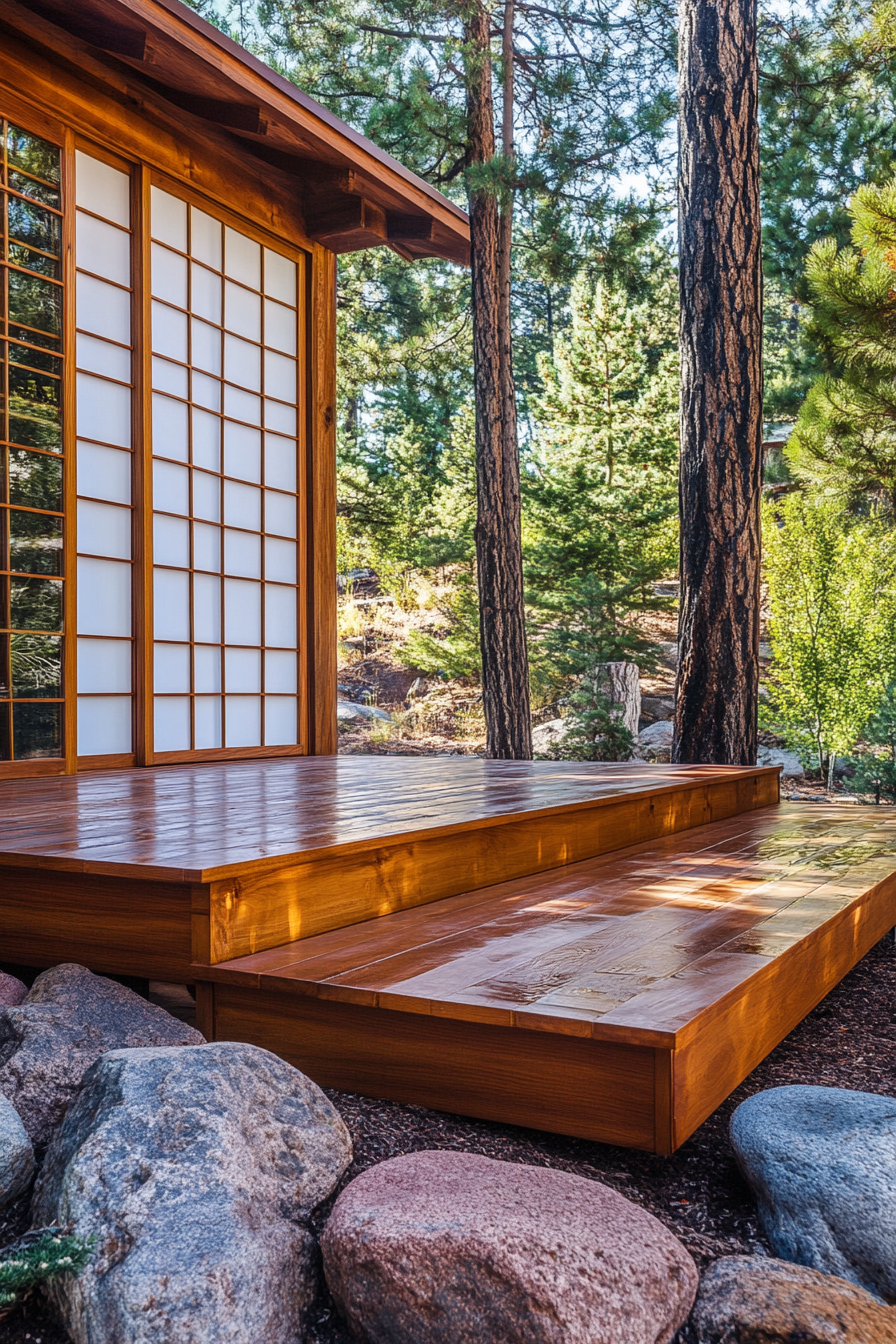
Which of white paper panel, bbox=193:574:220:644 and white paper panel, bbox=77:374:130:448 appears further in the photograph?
white paper panel, bbox=193:574:220:644

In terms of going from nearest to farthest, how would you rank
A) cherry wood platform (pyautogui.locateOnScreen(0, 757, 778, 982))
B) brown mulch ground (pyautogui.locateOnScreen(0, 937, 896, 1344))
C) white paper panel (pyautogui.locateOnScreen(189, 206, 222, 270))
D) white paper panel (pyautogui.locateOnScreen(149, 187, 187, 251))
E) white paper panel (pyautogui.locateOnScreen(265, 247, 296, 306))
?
brown mulch ground (pyautogui.locateOnScreen(0, 937, 896, 1344)), cherry wood platform (pyautogui.locateOnScreen(0, 757, 778, 982)), white paper panel (pyautogui.locateOnScreen(149, 187, 187, 251)), white paper panel (pyautogui.locateOnScreen(189, 206, 222, 270)), white paper panel (pyautogui.locateOnScreen(265, 247, 296, 306))

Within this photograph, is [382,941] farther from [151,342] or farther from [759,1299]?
[151,342]

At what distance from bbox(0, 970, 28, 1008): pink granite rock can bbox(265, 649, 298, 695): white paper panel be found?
2.97m

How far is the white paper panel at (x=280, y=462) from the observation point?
4.94m

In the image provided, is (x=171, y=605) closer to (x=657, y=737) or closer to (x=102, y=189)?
(x=102, y=189)

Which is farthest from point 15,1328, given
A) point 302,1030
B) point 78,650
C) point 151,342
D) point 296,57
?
point 296,57

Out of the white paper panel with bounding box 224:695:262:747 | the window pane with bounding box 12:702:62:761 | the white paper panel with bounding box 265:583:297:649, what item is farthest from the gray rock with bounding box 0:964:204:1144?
the white paper panel with bounding box 265:583:297:649

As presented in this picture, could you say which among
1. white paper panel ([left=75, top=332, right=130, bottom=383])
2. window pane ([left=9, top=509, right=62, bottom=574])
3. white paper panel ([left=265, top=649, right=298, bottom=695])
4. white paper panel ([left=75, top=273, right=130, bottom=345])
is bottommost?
white paper panel ([left=265, top=649, right=298, bottom=695])

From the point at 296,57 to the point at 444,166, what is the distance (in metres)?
1.40

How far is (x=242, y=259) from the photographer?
469 cm

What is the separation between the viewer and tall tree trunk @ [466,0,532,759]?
6.79 metres

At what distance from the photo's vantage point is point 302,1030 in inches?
66.6

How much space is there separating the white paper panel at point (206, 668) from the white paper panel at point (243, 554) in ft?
1.27

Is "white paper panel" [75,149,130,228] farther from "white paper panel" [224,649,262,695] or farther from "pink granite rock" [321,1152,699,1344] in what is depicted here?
"pink granite rock" [321,1152,699,1344]
